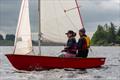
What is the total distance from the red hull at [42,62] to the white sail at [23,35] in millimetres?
647

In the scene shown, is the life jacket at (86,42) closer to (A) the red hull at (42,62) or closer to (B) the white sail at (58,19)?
(A) the red hull at (42,62)

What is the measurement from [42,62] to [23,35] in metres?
1.95

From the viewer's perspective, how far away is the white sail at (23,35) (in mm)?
25734

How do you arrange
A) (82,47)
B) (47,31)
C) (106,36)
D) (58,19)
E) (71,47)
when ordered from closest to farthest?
(71,47), (82,47), (47,31), (58,19), (106,36)

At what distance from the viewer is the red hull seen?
25156 mm

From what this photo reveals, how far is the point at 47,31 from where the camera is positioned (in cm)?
2675

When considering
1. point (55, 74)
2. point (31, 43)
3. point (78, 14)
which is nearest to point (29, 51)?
point (31, 43)

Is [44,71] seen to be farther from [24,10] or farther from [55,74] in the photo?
[24,10]

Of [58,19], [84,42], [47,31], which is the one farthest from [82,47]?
[58,19]

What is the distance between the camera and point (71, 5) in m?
28.0

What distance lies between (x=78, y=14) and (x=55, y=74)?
5.22 m

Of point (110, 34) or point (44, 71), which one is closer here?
point (44, 71)

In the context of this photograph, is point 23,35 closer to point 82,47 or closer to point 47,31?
point 47,31

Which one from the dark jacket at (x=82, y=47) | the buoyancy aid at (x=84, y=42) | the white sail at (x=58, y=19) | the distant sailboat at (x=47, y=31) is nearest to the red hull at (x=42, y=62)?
the distant sailboat at (x=47, y=31)
